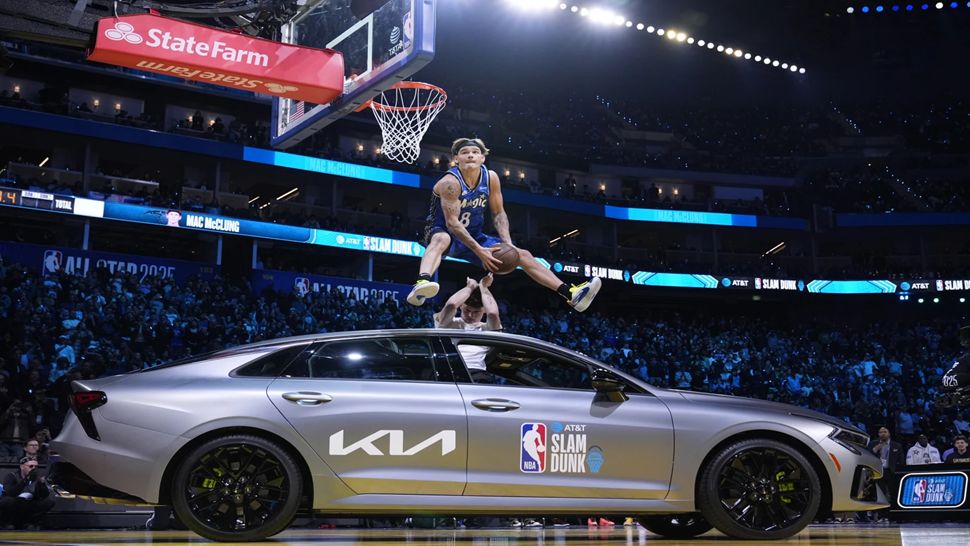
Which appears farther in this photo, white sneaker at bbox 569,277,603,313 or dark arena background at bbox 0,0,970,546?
dark arena background at bbox 0,0,970,546

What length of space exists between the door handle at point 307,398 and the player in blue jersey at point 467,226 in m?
2.37

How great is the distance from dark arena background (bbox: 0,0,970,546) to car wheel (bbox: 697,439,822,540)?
204 inches

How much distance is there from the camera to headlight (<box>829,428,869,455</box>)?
5657 millimetres

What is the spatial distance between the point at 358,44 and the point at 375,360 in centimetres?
548

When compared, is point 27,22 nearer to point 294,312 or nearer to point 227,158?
point 294,312

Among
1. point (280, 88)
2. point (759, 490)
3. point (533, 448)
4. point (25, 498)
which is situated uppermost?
point (280, 88)

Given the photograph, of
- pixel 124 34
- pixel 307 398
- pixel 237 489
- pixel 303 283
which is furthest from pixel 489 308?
pixel 303 283

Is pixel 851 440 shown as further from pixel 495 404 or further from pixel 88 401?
pixel 88 401

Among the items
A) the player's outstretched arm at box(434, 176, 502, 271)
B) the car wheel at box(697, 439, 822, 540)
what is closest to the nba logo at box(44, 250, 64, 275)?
the player's outstretched arm at box(434, 176, 502, 271)

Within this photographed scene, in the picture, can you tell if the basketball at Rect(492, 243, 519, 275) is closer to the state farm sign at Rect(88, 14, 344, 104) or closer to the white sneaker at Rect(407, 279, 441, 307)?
the white sneaker at Rect(407, 279, 441, 307)

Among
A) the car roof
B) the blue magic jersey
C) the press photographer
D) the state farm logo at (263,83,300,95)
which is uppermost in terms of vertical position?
the state farm logo at (263,83,300,95)

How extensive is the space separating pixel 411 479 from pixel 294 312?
17.4 meters

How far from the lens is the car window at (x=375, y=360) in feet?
18.1

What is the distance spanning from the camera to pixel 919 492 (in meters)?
8.14
